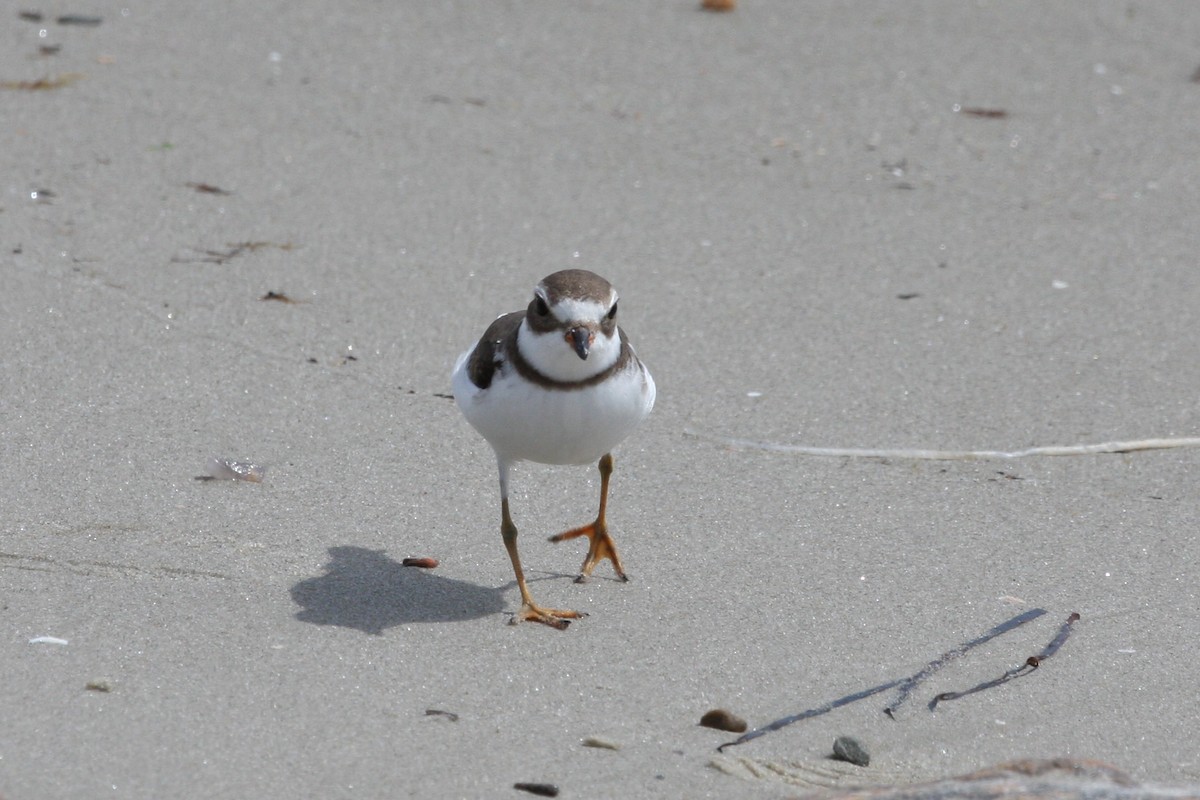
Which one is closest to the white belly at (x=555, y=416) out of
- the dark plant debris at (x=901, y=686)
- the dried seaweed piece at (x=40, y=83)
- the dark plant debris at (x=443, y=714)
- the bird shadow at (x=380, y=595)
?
the bird shadow at (x=380, y=595)

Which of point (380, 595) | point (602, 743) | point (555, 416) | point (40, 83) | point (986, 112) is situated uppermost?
point (986, 112)

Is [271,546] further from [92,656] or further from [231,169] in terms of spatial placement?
[231,169]

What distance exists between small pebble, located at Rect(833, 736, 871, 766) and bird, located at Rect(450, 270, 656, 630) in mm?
933

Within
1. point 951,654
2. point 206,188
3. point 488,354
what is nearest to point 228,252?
point 206,188

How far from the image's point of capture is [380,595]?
13.7ft

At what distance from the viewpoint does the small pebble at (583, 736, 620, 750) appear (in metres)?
3.45

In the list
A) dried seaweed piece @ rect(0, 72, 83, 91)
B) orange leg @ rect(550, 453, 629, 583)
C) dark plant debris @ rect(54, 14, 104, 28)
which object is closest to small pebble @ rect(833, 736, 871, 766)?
orange leg @ rect(550, 453, 629, 583)

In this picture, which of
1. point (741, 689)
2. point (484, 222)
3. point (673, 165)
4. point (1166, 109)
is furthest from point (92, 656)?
point (1166, 109)

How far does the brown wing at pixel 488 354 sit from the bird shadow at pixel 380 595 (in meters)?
0.59

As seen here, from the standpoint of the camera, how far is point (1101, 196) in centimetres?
699

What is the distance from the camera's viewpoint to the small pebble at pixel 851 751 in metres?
3.42

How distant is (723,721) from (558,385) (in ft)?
3.29

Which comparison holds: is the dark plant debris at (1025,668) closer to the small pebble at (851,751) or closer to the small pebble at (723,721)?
the small pebble at (851,751)

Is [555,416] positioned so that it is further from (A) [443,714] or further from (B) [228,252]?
(B) [228,252]
